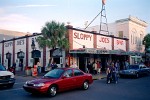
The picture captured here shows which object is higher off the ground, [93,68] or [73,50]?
[73,50]

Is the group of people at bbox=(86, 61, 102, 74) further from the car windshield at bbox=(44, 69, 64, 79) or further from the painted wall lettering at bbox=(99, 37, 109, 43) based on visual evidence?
the car windshield at bbox=(44, 69, 64, 79)

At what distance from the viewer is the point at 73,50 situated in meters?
24.7

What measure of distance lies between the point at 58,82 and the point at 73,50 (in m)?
13.3

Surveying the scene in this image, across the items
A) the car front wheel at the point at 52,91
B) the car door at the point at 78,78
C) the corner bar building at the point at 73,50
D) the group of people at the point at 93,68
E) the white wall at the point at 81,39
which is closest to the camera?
the car front wheel at the point at 52,91

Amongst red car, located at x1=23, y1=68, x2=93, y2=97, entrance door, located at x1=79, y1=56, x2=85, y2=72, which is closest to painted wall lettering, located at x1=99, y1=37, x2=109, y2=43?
entrance door, located at x1=79, y1=56, x2=85, y2=72

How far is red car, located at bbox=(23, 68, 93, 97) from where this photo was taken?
10.9 m

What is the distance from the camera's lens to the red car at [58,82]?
35.7 ft

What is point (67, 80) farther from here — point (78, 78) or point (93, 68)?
point (93, 68)

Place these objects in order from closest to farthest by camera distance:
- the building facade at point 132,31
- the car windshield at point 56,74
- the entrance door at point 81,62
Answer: the car windshield at point 56,74 < the entrance door at point 81,62 < the building facade at point 132,31

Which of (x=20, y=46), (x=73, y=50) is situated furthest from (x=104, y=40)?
(x=20, y=46)

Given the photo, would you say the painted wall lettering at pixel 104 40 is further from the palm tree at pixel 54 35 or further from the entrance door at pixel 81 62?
the palm tree at pixel 54 35

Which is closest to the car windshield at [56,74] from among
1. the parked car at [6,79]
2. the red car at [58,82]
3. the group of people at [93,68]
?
the red car at [58,82]

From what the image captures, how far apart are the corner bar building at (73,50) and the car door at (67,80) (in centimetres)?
1104

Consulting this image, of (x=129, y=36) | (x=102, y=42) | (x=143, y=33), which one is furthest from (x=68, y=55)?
(x=143, y=33)
